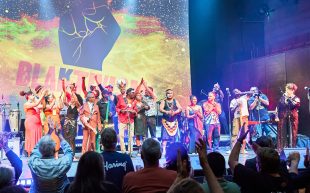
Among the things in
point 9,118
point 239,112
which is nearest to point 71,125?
point 9,118

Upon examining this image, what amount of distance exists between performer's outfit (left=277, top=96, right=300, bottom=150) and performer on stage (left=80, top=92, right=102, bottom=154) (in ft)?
15.0

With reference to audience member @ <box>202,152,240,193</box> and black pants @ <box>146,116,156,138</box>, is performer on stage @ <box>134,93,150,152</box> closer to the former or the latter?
black pants @ <box>146,116,156,138</box>

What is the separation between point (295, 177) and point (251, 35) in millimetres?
11952

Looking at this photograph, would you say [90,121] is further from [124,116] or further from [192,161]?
[192,161]

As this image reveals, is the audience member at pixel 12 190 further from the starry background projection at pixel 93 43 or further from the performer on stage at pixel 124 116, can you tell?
the starry background projection at pixel 93 43

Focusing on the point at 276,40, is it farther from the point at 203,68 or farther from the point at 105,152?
the point at 105,152

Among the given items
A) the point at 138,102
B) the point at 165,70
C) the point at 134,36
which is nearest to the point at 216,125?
the point at 138,102

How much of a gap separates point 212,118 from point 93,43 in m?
4.23

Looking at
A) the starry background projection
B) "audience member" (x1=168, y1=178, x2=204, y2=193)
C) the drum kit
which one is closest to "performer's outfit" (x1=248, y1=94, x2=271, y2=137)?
the starry background projection

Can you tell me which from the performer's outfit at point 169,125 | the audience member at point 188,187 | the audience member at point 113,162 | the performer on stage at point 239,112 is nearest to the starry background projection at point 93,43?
the performer on stage at point 239,112

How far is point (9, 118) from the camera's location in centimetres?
1043

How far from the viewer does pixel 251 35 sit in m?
14.5

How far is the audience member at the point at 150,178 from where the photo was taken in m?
2.92

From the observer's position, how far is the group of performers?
895 cm
